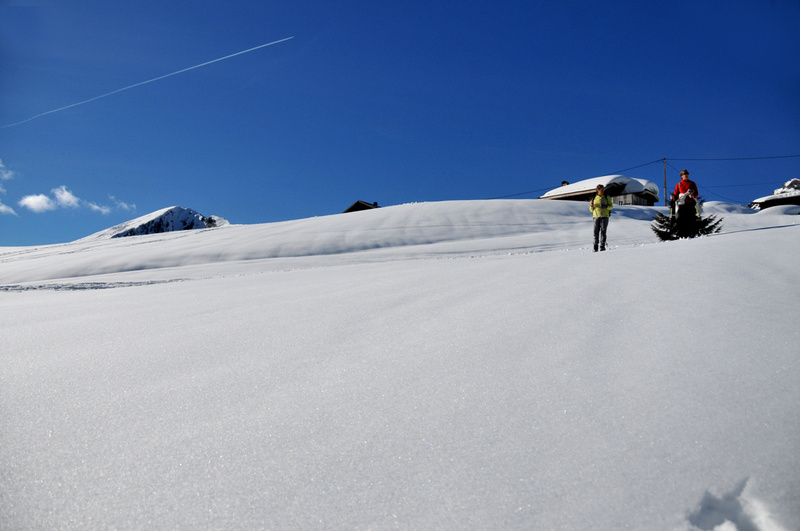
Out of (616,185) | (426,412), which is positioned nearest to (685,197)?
(426,412)

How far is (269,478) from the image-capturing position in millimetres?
1101

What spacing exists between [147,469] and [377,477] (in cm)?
65

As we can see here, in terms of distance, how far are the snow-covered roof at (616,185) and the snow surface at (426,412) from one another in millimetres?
28672

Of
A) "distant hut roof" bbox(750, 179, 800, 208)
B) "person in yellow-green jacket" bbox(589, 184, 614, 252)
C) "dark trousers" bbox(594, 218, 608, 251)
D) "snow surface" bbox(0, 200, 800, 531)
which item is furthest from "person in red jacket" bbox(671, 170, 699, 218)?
"distant hut roof" bbox(750, 179, 800, 208)

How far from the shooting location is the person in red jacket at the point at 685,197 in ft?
24.0

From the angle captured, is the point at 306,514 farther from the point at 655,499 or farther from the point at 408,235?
the point at 408,235

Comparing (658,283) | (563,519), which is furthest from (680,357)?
(658,283)

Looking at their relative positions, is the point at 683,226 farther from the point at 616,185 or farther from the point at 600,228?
the point at 616,185

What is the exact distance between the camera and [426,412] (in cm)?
136

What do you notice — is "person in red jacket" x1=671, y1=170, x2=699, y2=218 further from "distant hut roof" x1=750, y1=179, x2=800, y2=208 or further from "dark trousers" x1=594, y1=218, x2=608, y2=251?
"distant hut roof" x1=750, y1=179, x2=800, y2=208

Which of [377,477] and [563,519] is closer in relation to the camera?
[563,519]

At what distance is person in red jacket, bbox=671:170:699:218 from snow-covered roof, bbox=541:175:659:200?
71.6ft

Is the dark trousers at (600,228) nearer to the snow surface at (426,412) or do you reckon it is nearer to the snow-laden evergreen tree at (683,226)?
the snow-laden evergreen tree at (683,226)

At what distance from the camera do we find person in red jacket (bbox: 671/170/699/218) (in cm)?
732
